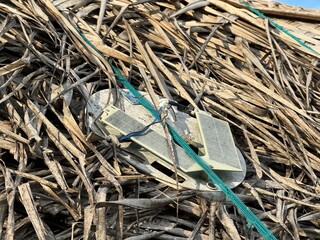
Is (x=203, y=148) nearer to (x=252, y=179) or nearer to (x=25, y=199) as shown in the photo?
(x=252, y=179)

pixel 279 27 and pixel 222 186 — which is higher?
pixel 279 27

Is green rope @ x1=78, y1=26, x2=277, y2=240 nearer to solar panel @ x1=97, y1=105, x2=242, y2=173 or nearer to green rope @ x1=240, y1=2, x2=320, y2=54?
solar panel @ x1=97, y1=105, x2=242, y2=173

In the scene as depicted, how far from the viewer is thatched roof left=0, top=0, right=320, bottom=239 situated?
1.97 metres

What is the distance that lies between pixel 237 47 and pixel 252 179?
0.68m

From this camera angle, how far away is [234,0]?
2941mm

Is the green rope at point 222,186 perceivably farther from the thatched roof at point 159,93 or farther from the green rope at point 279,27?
the green rope at point 279,27

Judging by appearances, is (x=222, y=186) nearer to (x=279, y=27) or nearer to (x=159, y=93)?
(x=159, y=93)

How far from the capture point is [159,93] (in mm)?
2500

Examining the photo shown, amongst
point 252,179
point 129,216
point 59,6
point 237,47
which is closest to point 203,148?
point 252,179

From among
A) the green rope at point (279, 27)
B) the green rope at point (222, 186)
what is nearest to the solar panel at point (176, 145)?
the green rope at point (222, 186)

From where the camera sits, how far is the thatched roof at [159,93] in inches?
77.5

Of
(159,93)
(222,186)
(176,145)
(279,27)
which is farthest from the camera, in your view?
(279,27)

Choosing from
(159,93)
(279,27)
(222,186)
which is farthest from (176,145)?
(279,27)

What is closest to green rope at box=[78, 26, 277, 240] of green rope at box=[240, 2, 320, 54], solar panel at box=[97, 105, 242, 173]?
solar panel at box=[97, 105, 242, 173]
